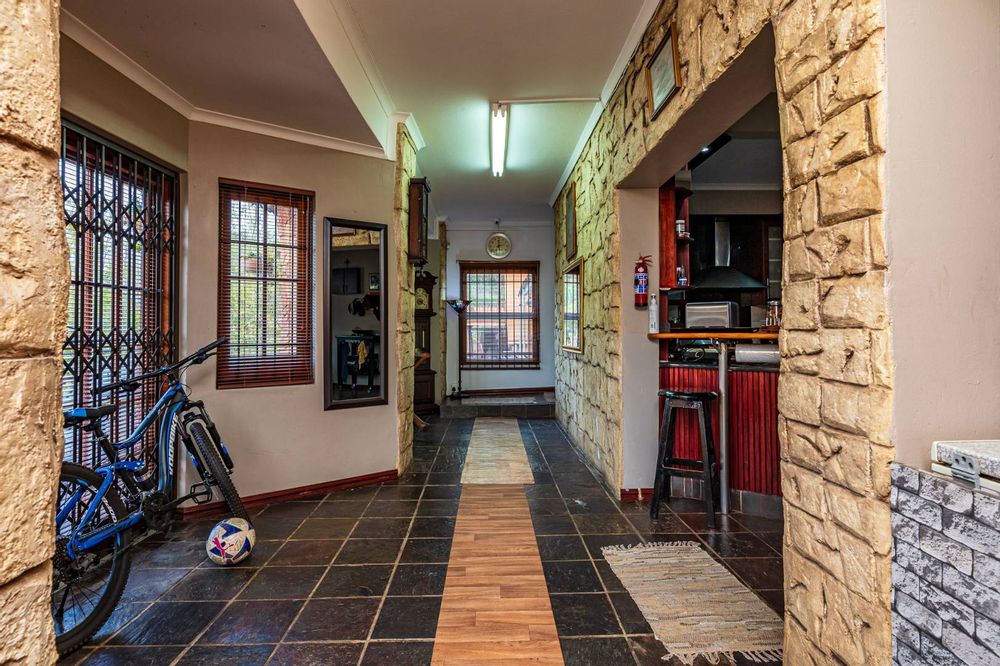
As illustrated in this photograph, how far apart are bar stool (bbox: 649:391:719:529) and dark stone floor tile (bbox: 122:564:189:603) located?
257 cm

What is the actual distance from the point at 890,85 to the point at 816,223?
13.5 inches

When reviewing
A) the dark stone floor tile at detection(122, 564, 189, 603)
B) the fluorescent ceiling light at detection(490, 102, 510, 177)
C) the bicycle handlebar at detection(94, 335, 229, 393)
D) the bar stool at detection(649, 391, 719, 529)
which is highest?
the fluorescent ceiling light at detection(490, 102, 510, 177)

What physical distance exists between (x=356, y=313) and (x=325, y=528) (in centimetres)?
162

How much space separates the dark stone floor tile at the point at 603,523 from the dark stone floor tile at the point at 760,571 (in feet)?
1.88

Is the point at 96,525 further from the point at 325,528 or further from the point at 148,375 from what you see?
the point at 325,528

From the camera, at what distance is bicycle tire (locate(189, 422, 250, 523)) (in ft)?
8.82

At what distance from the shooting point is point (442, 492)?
3473 mm

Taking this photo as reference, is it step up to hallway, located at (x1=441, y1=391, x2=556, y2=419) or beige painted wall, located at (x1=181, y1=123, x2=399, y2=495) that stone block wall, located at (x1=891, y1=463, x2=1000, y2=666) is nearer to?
beige painted wall, located at (x1=181, y1=123, x2=399, y2=495)

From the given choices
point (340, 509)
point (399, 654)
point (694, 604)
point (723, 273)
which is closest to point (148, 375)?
point (340, 509)

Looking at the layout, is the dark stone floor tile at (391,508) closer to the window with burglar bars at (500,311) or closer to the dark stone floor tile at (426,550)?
the dark stone floor tile at (426,550)

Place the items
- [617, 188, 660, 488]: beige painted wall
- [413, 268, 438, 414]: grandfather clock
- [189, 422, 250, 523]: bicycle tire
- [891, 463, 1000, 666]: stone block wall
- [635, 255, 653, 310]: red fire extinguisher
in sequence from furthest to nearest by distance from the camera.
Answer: [413, 268, 438, 414]: grandfather clock → [617, 188, 660, 488]: beige painted wall → [635, 255, 653, 310]: red fire extinguisher → [189, 422, 250, 523]: bicycle tire → [891, 463, 1000, 666]: stone block wall

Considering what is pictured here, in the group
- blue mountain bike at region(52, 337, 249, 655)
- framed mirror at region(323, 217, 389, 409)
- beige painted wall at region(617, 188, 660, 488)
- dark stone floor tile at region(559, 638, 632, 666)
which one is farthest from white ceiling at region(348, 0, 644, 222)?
dark stone floor tile at region(559, 638, 632, 666)

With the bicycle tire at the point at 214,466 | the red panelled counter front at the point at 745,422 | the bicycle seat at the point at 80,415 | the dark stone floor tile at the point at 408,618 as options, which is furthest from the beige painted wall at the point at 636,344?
the bicycle seat at the point at 80,415

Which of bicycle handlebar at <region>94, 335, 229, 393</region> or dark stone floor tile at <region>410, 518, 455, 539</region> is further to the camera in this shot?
dark stone floor tile at <region>410, 518, 455, 539</region>
